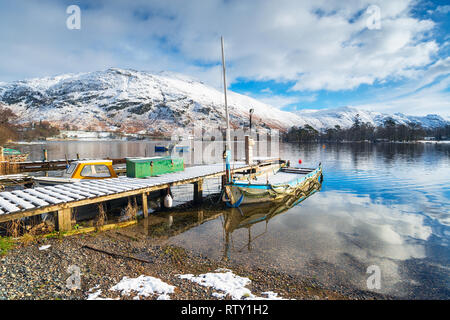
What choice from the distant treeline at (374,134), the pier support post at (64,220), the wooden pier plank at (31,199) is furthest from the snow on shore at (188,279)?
the distant treeline at (374,134)

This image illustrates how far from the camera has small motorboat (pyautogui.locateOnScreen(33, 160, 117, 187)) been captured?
1560 cm

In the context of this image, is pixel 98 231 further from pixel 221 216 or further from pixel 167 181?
pixel 221 216

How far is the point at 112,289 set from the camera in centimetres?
689

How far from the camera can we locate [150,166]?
1800cm

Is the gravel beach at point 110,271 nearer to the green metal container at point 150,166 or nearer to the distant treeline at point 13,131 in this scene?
the green metal container at point 150,166

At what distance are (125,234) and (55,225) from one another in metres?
3.22

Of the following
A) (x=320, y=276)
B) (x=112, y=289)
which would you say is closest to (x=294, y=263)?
(x=320, y=276)

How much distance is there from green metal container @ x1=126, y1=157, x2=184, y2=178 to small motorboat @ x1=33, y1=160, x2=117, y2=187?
1566 millimetres

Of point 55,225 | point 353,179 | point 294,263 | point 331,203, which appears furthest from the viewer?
point 353,179

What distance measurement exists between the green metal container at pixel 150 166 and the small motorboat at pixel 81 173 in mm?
1566

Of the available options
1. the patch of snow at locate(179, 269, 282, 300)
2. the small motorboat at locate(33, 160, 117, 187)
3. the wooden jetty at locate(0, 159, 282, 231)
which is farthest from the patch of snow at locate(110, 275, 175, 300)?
the small motorboat at locate(33, 160, 117, 187)

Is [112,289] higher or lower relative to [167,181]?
lower

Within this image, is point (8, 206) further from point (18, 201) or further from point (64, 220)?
point (64, 220)

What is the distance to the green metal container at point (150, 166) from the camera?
1728 centimetres
